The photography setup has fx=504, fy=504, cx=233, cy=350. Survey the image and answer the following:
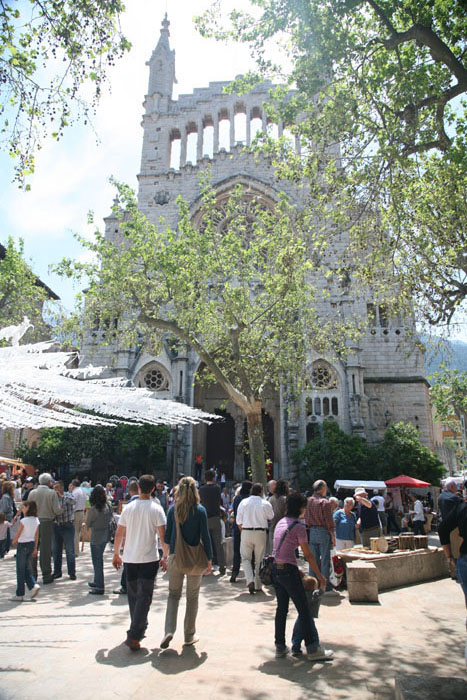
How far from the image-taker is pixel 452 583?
8.68 metres

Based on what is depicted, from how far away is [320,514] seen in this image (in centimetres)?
688

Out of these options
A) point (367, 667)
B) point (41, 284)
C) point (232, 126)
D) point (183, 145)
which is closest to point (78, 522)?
point (367, 667)

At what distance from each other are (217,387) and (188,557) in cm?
2275

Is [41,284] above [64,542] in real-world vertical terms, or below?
above

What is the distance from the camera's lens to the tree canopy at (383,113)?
7.29m

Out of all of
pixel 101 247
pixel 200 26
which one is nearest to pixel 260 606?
pixel 200 26

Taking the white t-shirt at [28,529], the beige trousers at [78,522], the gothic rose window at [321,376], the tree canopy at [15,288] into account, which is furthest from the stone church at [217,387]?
the white t-shirt at [28,529]

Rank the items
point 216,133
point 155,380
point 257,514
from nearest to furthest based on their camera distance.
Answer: point 257,514 → point 155,380 → point 216,133

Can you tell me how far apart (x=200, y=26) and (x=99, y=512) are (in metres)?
8.26

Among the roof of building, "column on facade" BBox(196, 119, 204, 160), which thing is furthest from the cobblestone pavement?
"column on facade" BBox(196, 119, 204, 160)

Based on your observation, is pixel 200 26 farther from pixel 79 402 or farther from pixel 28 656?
pixel 28 656

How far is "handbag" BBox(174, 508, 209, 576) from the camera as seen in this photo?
15.9 ft

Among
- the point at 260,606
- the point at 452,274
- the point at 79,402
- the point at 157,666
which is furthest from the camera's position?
the point at 452,274

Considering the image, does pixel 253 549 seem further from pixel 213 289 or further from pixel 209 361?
pixel 213 289
